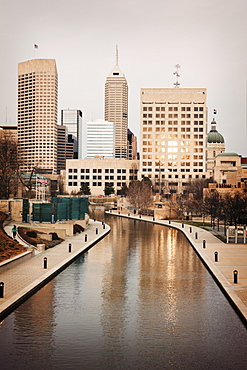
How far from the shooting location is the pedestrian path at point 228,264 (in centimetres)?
2114

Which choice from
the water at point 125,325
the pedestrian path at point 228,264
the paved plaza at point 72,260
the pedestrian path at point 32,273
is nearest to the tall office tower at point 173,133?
the pedestrian path at point 228,264

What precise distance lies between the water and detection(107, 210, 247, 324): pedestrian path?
0.53 metres

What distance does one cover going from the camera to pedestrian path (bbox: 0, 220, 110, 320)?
66.2 ft

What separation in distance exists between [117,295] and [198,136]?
180320 mm

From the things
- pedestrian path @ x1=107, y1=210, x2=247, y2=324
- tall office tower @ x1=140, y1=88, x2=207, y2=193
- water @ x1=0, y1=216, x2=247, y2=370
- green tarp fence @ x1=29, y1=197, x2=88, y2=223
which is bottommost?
water @ x1=0, y1=216, x2=247, y2=370

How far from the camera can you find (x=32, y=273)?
85.8 ft

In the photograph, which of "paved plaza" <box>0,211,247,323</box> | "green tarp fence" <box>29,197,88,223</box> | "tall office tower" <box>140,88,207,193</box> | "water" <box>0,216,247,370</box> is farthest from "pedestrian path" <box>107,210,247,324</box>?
"tall office tower" <box>140,88,207,193</box>

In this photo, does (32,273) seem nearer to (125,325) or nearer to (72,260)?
(72,260)

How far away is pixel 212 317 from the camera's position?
1919 centimetres

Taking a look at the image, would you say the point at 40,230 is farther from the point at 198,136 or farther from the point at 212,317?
the point at 198,136

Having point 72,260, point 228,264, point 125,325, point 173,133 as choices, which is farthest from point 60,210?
point 173,133

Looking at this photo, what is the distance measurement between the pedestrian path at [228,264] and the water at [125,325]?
530 millimetres

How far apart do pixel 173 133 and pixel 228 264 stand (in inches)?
6701

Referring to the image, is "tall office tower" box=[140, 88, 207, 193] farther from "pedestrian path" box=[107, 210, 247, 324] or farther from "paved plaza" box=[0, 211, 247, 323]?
"paved plaza" box=[0, 211, 247, 323]
